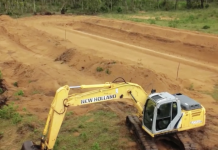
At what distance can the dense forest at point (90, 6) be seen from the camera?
52.1 meters

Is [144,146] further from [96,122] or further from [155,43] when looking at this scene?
[155,43]

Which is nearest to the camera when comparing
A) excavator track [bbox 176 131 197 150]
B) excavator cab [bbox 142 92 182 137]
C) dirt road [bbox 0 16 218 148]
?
excavator cab [bbox 142 92 182 137]

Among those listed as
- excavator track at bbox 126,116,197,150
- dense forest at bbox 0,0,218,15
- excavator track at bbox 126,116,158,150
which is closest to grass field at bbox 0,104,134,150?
excavator track at bbox 126,116,158,150

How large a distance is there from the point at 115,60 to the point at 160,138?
1133 cm

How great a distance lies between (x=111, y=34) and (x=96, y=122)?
975 inches

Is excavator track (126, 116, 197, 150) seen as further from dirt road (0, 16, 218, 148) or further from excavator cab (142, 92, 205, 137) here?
dirt road (0, 16, 218, 148)

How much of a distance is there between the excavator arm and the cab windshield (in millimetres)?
424

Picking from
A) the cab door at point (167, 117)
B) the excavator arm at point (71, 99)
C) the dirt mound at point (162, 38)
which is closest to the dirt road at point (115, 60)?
the dirt mound at point (162, 38)

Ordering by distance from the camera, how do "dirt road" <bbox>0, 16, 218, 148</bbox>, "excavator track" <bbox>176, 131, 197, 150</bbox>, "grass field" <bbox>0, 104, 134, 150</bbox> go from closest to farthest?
"excavator track" <bbox>176, 131, 197, 150</bbox>, "grass field" <bbox>0, 104, 134, 150</bbox>, "dirt road" <bbox>0, 16, 218, 148</bbox>

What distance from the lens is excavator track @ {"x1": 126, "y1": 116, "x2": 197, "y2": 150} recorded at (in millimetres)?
9868

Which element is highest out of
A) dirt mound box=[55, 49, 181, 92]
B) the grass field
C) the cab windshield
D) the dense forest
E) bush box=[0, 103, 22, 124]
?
the dense forest

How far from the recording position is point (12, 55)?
83.4 feet

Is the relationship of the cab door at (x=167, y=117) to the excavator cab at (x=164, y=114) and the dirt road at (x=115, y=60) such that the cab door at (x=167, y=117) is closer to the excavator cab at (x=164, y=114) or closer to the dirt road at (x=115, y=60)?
the excavator cab at (x=164, y=114)

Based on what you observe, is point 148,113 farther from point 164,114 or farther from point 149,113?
point 164,114
